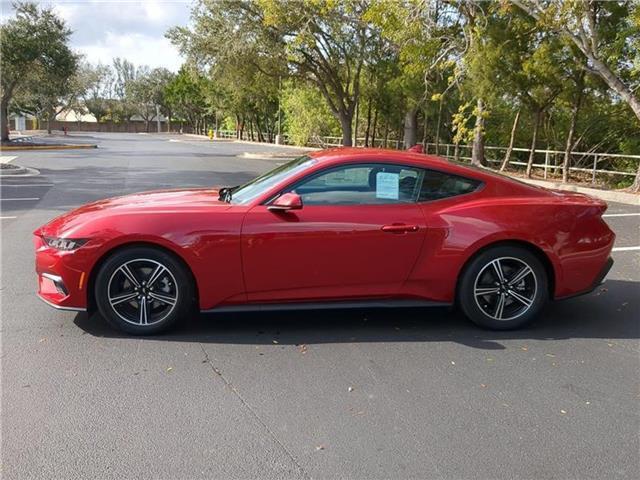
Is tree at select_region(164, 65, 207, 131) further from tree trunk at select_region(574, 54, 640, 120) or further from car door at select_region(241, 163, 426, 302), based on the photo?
car door at select_region(241, 163, 426, 302)

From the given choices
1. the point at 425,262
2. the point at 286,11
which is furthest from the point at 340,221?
the point at 286,11

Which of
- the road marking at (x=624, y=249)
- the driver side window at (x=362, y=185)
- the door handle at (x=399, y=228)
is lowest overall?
the road marking at (x=624, y=249)

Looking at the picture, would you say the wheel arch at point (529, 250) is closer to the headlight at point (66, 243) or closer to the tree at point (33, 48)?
the headlight at point (66, 243)

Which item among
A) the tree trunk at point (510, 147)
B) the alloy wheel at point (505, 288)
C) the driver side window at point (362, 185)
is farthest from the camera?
the tree trunk at point (510, 147)

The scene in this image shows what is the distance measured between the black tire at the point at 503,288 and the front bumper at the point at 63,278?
295 cm

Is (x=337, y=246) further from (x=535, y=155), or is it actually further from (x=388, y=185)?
(x=535, y=155)

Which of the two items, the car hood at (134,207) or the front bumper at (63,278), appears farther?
the car hood at (134,207)

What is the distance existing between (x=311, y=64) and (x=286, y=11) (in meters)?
6.28

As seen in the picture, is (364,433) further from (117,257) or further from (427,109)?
(427,109)

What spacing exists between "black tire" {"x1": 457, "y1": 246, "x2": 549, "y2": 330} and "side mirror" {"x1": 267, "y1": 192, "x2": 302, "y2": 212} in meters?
1.48

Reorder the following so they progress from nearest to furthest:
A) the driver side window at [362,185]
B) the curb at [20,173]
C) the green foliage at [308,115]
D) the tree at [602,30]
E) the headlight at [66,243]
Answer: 1. the headlight at [66,243]
2. the driver side window at [362,185]
3. the tree at [602,30]
4. the curb at [20,173]
5. the green foliage at [308,115]

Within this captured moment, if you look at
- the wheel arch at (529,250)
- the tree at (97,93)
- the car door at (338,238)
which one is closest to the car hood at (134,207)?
the car door at (338,238)

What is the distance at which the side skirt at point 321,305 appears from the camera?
4312 mm

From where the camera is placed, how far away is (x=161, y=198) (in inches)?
185
